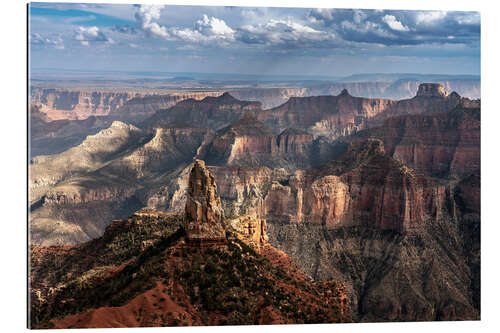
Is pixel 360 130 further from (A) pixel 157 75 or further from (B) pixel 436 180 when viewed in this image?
(A) pixel 157 75

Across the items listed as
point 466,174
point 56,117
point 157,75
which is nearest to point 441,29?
point 157,75

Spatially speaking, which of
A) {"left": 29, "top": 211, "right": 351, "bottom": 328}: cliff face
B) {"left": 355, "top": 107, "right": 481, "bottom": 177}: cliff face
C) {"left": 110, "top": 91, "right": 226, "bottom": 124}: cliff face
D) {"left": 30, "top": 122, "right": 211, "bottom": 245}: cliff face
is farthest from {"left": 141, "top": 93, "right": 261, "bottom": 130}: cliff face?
{"left": 29, "top": 211, "right": 351, "bottom": 328}: cliff face

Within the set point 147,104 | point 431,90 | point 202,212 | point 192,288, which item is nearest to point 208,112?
point 147,104

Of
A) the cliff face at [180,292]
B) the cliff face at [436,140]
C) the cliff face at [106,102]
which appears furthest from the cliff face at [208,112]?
the cliff face at [180,292]

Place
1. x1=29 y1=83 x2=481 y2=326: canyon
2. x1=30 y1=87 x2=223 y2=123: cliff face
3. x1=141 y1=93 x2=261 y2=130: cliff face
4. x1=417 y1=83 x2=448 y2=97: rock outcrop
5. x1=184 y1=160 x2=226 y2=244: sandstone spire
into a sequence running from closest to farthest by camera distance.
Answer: x1=184 y1=160 x2=226 y2=244: sandstone spire → x1=29 y1=83 x2=481 y2=326: canyon → x1=30 y1=87 x2=223 y2=123: cliff face → x1=417 y1=83 x2=448 y2=97: rock outcrop → x1=141 y1=93 x2=261 y2=130: cliff face

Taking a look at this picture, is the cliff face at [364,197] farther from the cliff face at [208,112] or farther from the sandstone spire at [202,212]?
the sandstone spire at [202,212]

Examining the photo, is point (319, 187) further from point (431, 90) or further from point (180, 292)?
point (180, 292)

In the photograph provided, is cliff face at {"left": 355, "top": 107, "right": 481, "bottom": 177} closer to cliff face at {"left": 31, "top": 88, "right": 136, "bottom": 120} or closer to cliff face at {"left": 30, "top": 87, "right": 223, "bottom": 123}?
cliff face at {"left": 30, "top": 87, "right": 223, "bottom": 123}
